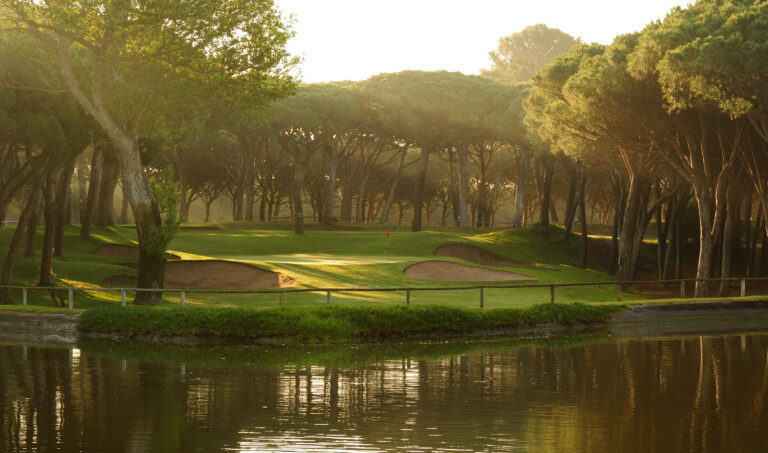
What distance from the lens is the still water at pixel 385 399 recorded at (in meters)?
11.8

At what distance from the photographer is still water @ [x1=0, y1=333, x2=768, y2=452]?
11773 mm

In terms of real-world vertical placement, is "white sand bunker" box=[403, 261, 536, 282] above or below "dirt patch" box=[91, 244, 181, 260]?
below

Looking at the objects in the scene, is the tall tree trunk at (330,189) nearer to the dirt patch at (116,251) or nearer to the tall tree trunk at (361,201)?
the tall tree trunk at (361,201)

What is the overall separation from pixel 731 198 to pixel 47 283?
3096 cm

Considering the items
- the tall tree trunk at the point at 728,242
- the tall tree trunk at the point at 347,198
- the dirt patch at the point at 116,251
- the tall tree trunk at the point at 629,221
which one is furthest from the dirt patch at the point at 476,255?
the tall tree trunk at the point at 347,198

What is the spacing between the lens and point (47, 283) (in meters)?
35.0

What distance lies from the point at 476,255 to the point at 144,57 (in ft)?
102

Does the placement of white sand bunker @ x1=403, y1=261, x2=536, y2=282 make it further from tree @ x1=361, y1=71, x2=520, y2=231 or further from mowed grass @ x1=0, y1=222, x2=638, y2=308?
tree @ x1=361, y1=71, x2=520, y2=231

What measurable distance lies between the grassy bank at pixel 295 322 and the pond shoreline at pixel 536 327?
11 centimetres

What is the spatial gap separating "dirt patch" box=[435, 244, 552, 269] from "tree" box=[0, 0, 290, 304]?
84.3 feet

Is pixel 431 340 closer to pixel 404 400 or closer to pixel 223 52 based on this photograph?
pixel 404 400

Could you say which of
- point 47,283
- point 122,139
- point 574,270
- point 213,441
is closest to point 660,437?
point 213,441

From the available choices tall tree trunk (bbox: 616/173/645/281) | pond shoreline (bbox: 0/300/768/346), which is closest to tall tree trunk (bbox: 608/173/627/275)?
tall tree trunk (bbox: 616/173/645/281)

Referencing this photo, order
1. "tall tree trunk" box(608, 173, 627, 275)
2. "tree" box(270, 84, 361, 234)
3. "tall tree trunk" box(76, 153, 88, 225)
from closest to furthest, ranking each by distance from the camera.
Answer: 1. "tall tree trunk" box(608, 173, 627, 275)
2. "tall tree trunk" box(76, 153, 88, 225)
3. "tree" box(270, 84, 361, 234)
